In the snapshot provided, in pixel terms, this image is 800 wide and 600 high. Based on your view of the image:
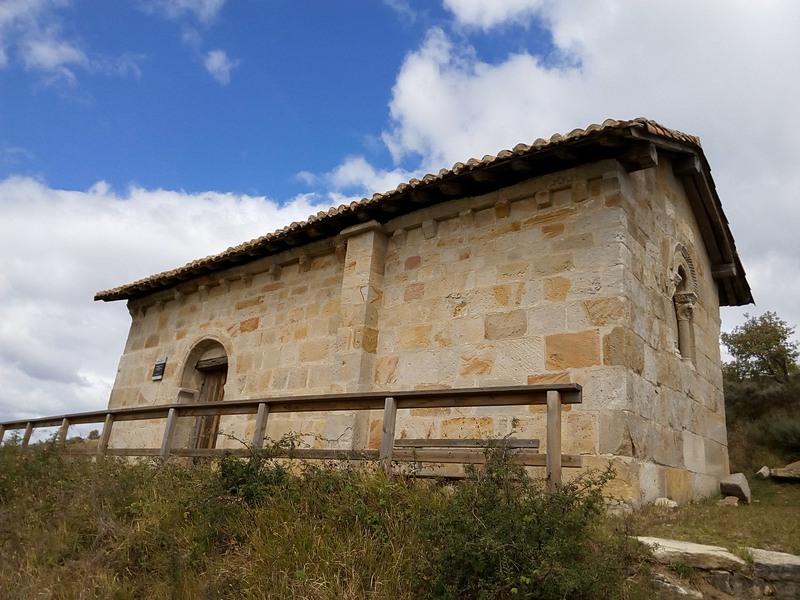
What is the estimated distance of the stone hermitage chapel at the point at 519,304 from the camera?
6219mm

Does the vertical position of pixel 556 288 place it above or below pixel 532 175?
below

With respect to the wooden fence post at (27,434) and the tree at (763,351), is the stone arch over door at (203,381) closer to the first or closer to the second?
the wooden fence post at (27,434)

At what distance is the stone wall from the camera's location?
6.16 meters

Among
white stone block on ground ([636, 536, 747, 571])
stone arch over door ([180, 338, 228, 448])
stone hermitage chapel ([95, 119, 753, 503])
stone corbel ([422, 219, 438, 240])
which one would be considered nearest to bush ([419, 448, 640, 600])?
white stone block on ground ([636, 536, 747, 571])

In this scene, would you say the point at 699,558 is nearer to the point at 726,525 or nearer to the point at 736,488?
the point at 726,525

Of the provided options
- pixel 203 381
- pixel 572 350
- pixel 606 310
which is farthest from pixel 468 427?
pixel 203 381

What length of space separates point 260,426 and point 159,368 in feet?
19.9

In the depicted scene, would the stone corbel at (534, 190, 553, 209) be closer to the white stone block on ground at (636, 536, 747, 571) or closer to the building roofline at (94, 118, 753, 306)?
the building roofline at (94, 118, 753, 306)

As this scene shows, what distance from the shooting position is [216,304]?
1051cm

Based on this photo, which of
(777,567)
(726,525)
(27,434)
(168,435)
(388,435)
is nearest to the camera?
(777,567)

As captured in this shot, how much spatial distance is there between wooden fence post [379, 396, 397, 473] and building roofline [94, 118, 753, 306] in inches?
129

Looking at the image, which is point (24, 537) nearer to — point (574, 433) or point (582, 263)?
point (574, 433)

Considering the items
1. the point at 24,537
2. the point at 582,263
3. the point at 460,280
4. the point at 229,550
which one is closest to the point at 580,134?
the point at 582,263

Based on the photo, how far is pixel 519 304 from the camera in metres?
6.80
